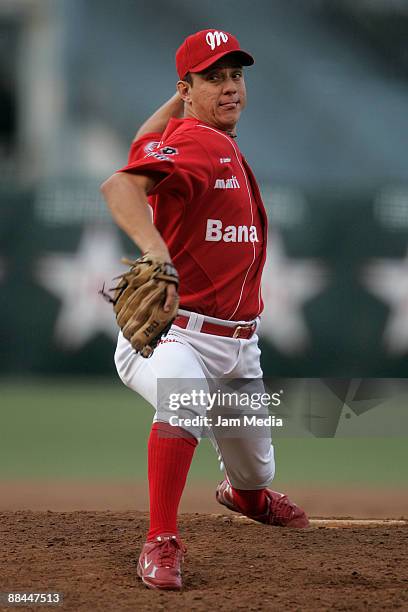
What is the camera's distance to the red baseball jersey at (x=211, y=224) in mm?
3596

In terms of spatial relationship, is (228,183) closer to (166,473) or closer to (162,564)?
(166,473)

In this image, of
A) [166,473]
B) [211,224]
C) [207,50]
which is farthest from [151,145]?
[166,473]

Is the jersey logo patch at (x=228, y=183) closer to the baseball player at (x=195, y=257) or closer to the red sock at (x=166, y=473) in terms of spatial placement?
the baseball player at (x=195, y=257)

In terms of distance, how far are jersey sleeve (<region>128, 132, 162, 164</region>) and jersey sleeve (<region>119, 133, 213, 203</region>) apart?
56 cm

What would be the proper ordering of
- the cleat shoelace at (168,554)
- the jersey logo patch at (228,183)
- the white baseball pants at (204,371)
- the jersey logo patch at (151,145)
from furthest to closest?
1. the jersey logo patch at (151,145)
2. the jersey logo patch at (228,183)
3. the white baseball pants at (204,371)
4. the cleat shoelace at (168,554)

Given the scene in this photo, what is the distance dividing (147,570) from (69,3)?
10992 mm

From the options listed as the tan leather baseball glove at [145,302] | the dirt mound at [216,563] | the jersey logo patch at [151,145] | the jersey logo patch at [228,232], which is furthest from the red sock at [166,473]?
the jersey logo patch at [151,145]

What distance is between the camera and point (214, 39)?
3795 mm

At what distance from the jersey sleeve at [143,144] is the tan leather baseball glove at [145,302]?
38.4 inches

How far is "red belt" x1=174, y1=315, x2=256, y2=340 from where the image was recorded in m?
3.74

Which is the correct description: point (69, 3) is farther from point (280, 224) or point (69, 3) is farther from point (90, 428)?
point (90, 428)

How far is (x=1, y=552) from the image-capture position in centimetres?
398

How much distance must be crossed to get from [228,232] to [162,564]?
118 cm

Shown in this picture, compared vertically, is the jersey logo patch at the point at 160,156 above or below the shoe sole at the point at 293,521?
above
